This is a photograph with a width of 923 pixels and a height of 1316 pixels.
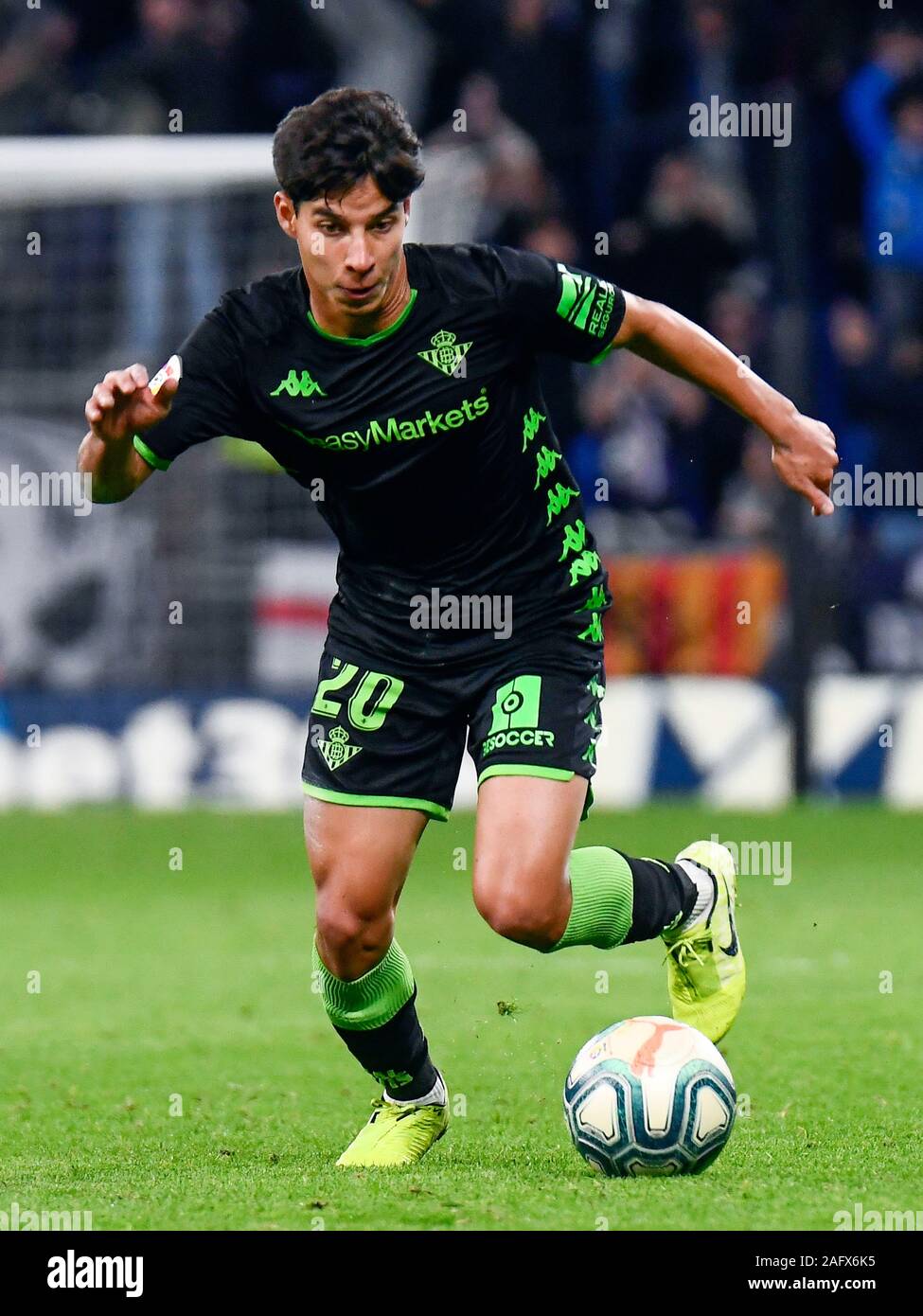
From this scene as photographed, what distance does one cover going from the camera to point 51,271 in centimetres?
1372

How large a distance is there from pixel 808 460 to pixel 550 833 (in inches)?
39.2

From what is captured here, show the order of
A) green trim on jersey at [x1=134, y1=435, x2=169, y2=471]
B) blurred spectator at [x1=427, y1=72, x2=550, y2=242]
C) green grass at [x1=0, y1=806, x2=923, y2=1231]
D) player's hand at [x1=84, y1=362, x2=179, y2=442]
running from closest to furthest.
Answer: green grass at [x1=0, y1=806, x2=923, y2=1231], player's hand at [x1=84, y1=362, x2=179, y2=442], green trim on jersey at [x1=134, y1=435, x2=169, y2=471], blurred spectator at [x1=427, y1=72, x2=550, y2=242]

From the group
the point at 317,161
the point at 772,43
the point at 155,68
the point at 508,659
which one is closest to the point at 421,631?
the point at 508,659

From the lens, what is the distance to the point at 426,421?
16.2 ft

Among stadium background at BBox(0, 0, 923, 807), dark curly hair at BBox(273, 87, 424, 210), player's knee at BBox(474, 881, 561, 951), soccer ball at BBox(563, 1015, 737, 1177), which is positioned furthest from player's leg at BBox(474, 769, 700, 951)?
stadium background at BBox(0, 0, 923, 807)

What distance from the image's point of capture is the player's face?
4.69 meters

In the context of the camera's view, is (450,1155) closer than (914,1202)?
No

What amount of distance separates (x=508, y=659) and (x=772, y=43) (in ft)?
37.0

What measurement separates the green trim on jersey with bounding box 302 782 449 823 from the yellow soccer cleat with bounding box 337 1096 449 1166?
66 centimetres

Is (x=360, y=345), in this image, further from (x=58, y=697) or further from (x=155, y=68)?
(x=155, y=68)

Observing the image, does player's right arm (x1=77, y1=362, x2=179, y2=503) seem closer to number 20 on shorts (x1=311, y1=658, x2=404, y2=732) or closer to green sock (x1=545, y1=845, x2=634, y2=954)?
number 20 on shorts (x1=311, y1=658, x2=404, y2=732)

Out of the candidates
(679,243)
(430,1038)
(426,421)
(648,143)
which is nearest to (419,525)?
(426,421)

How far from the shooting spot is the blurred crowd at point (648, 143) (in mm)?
13594

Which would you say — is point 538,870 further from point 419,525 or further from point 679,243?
point 679,243
